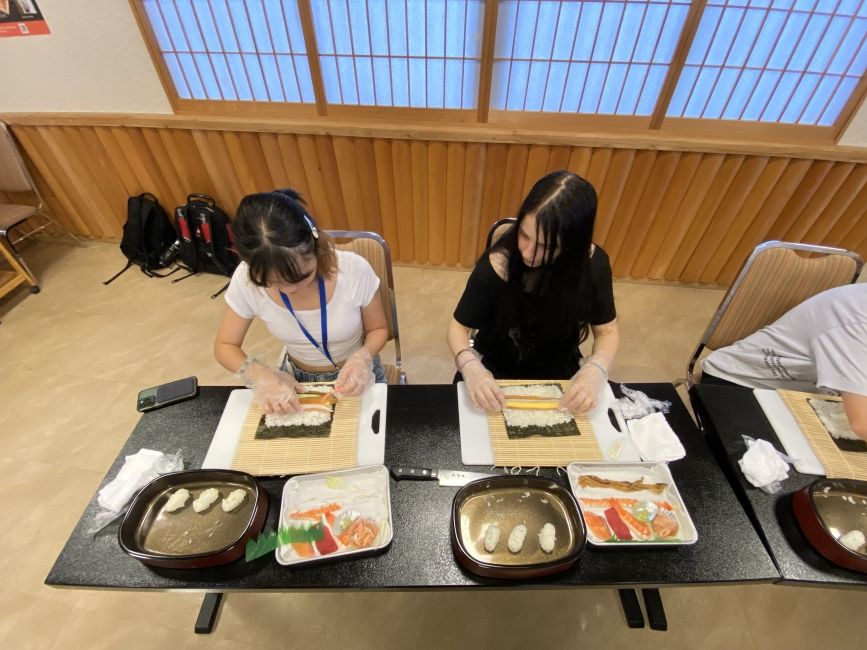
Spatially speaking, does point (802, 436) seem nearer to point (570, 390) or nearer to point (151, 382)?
point (570, 390)

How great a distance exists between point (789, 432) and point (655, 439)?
348 mm

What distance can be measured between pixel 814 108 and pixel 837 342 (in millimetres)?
1808

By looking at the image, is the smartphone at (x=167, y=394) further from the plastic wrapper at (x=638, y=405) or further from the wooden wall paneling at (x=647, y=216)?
the wooden wall paneling at (x=647, y=216)

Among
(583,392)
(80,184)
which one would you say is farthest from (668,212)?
(80,184)

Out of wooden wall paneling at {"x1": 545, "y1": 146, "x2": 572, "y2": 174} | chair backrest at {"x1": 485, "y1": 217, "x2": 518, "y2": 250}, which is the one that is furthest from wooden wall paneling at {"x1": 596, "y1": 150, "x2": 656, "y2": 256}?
chair backrest at {"x1": 485, "y1": 217, "x2": 518, "y2": 250}

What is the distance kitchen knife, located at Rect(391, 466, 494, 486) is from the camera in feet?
3.02

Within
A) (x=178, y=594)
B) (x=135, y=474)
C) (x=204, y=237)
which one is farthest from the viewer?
(x=204, y=237)

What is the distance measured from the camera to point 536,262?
112 centimetres

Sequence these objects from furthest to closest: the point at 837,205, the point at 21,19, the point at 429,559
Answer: the point at 837,205
the point at 21,19
the point at 429,559

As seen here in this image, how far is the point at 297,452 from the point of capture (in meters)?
0.96

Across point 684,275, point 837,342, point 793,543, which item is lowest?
point 684,275

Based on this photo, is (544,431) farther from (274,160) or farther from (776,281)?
(274,160)

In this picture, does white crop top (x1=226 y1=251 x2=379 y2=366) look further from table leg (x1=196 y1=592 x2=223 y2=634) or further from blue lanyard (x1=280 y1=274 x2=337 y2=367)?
table leg (x1=196 y1=592 x2=223 y2=634)

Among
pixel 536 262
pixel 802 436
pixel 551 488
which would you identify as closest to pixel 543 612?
pixel 551 488
